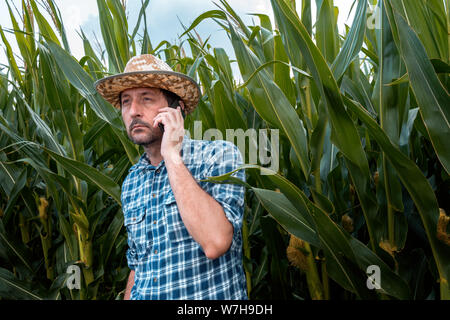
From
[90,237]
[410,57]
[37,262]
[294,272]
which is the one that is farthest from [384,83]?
[37,262]

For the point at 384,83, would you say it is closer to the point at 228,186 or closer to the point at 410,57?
the point at 410,57

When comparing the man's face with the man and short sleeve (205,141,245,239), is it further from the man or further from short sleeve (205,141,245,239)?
short sleeve (205,141,245,239)

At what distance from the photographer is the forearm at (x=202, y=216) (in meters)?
0.77

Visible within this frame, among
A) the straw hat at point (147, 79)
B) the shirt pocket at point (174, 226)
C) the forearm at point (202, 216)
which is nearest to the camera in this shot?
the forearm at point (202, 216)

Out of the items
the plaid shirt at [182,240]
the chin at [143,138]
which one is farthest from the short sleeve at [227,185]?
the chin at [143,138]

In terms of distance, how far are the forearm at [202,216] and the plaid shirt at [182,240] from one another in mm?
40

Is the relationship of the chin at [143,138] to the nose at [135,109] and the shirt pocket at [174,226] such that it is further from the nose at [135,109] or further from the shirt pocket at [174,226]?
the shirt pocket at [174,226]

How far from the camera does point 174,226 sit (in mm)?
889

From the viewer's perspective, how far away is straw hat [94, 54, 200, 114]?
982 millimetres

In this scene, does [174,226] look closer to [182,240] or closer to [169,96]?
[182,240]

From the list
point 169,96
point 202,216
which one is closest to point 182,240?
point 202,216

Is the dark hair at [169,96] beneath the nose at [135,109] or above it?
above

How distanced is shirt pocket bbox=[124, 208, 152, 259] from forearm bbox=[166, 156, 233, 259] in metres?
0.23

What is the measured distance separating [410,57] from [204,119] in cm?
73
